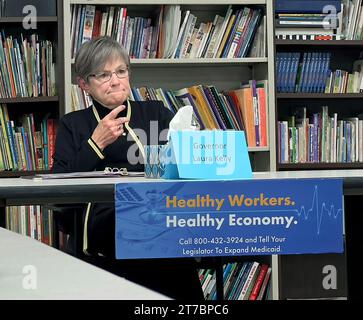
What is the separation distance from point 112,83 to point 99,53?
12 centimetres

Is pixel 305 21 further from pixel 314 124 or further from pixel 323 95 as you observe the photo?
pixel 314 124

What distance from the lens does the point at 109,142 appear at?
2.44 meters

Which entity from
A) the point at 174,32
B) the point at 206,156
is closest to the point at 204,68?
the point at 174,32

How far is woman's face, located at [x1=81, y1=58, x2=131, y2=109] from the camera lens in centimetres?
266

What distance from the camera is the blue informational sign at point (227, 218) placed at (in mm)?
1672

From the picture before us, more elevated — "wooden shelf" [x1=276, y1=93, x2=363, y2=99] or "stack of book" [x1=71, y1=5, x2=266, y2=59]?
"stack of book" [x1=71, y1=5, x2=266, y2=59]

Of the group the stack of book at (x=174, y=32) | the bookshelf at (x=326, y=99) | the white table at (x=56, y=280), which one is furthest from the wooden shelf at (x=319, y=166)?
the white table at (x=56, y=280)

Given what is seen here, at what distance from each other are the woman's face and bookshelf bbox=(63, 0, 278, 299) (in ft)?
2.55

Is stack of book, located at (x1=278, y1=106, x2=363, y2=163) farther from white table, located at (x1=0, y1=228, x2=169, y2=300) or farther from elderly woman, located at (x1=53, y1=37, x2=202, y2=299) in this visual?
white table, located at (x1=0, y1=228, x2=169, y2=300)

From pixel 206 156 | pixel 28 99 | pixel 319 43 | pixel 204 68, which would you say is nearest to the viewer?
pixel 206 156

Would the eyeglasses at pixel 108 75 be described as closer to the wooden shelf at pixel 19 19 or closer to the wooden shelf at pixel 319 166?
the wooden shelf at pixel 19 19

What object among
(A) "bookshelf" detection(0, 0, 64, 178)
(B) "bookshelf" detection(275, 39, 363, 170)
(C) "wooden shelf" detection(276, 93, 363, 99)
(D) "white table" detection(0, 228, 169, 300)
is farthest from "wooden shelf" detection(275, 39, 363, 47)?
(D) "white table" detection(0, 228, 169, 300)
